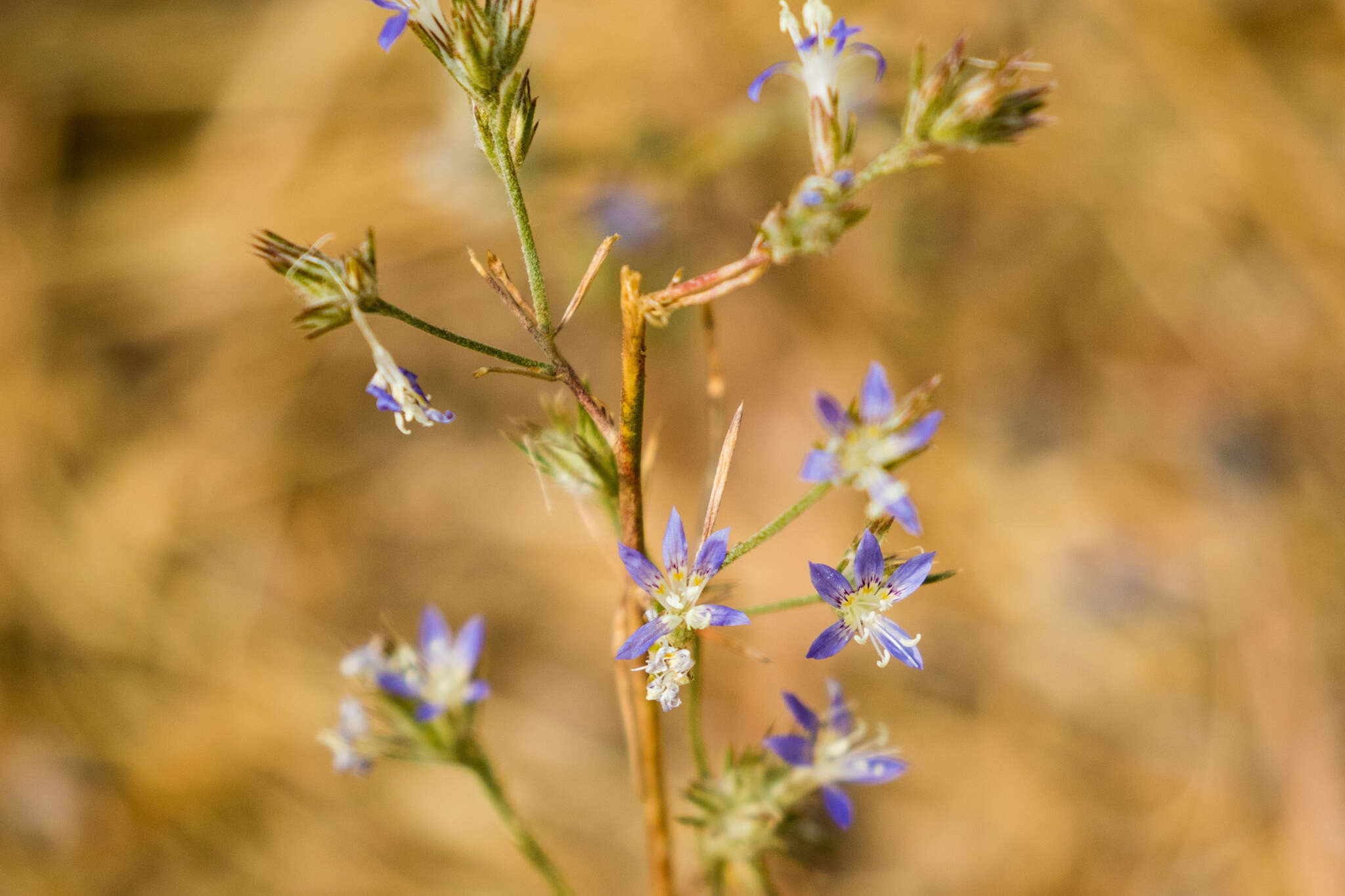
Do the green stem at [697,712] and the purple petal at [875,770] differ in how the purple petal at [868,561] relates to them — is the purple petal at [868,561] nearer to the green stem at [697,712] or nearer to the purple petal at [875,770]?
the green stem at [697,712]

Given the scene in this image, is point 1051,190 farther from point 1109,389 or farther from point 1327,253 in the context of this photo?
point 1327,253

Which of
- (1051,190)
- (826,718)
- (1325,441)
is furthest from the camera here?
(1051,190)

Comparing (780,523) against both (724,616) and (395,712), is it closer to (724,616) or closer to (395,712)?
(724,616)

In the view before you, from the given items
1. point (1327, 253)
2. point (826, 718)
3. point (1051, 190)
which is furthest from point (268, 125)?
point (1327, 253)

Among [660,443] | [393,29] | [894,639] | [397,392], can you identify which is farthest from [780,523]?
[660,443]

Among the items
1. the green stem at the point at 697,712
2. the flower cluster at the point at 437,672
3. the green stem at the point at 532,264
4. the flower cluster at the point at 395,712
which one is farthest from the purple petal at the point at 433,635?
the green stem at the point at 532,264
